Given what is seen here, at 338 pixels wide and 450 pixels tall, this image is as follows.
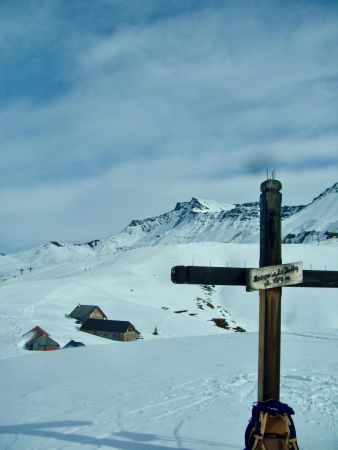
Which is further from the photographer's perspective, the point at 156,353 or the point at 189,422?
the point at 156,353

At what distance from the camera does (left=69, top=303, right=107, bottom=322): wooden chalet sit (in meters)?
63.8

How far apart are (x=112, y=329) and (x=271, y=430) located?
57072mm

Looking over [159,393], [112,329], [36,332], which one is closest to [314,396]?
[159,393]

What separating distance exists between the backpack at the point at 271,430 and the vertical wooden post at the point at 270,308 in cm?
60

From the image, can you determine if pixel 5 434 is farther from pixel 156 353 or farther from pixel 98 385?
pixel 156 353

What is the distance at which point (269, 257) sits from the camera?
5387 millimetres

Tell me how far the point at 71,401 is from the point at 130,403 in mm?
1408

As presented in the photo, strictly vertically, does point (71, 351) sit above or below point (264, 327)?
below

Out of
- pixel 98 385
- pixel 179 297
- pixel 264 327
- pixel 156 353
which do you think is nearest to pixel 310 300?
pixel 179 297

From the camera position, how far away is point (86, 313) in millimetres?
64562

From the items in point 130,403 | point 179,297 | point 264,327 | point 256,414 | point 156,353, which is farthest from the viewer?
point 179,297

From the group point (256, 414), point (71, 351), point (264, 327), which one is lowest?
point (71, 351)

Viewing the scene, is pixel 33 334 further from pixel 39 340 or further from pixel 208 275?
pixel 208 275

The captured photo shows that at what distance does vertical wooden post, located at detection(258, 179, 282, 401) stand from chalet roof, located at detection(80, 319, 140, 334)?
53.9 m
